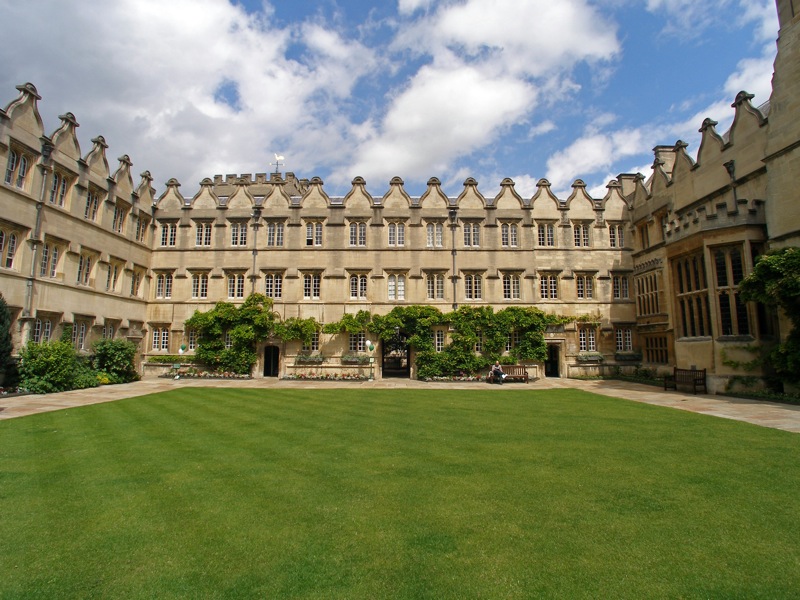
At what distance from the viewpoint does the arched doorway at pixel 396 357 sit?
33994 millimetres

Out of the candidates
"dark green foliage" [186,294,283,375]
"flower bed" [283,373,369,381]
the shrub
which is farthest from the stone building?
the shrub

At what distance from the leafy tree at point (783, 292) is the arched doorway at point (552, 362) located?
47.5 feet

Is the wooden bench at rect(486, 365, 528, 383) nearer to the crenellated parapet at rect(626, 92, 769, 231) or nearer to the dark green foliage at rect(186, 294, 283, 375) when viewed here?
the crenellated parapet at rect(626, 92, 769, 231)

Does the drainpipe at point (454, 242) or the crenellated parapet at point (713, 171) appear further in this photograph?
the drainpipe at point (454, 242)

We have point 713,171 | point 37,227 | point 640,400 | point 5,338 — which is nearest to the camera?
point 640,400

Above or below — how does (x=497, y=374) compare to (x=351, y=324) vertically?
below

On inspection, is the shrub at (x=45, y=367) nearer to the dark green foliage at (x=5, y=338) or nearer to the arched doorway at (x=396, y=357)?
the dark green foliage at (x=5, y=338)

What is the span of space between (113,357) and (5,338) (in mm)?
7104

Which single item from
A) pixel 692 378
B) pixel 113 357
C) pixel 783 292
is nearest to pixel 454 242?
pixel 692 378

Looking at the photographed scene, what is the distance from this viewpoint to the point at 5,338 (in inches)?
779

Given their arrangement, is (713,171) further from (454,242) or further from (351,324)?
(351,324)

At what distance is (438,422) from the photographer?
13.3m

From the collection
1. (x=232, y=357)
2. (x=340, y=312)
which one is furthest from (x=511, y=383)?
(x=232, y=357)

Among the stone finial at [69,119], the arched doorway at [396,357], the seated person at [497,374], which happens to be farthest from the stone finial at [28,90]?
the seated person at [497,374]
